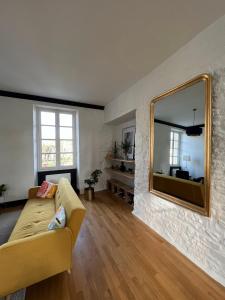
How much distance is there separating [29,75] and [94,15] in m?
1.78

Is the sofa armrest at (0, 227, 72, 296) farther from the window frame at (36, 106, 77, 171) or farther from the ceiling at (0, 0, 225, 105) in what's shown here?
the window frame at (36, 106, 77, 171)

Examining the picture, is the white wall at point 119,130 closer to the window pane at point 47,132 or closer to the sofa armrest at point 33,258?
the window pane at point 47,132

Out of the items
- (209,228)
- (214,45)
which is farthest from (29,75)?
(209,228)

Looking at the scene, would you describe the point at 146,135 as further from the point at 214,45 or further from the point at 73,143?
the point at 73,143

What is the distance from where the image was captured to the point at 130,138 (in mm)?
3844

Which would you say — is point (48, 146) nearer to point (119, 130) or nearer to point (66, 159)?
point (66, 159)

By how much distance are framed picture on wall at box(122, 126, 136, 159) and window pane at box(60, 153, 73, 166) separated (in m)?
1.71

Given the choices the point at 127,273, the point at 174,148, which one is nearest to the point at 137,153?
the point at 174,148

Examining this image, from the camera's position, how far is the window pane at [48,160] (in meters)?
3.90

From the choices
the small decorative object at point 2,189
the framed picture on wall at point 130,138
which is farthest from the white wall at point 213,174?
the small decorative object at point 2,189

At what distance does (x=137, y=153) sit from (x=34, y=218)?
206cm

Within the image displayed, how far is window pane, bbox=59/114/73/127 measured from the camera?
13.5 feet

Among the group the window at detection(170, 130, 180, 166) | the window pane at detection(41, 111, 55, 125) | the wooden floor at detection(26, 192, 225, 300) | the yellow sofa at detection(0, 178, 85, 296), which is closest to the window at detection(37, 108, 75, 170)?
the window pane at detection(41, 111, 55, 125)

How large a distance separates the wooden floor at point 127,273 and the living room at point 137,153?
0.01 metres
